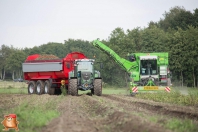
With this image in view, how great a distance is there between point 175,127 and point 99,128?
86.0 inches

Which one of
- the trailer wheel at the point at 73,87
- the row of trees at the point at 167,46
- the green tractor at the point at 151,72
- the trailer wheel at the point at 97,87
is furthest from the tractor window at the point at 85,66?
the row of trees at the point at 167,46

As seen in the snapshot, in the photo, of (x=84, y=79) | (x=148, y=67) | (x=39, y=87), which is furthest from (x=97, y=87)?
(x=39, y=87)

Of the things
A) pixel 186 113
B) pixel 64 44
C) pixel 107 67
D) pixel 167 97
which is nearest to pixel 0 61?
pixel 64 44

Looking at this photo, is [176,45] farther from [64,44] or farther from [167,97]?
[64,44]

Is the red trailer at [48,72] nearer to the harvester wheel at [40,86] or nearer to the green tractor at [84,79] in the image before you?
the harvester wheel at [40,86]

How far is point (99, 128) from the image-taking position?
39.1 ft

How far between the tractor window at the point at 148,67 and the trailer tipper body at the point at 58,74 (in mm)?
4074

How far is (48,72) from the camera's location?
3316 centimetres

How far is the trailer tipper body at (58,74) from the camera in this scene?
97.8 feet

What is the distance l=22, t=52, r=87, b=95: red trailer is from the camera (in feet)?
105

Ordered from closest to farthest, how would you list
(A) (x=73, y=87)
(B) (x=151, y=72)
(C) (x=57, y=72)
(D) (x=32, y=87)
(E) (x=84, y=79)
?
(A) (x=73, y=87), (E) (x=84, y=79), (C) (x=57, y=72), (B) (x=151, y=72), (D) (x=32, y=87)

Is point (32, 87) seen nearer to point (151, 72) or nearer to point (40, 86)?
point (40, 86)

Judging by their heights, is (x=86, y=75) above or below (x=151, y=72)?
below

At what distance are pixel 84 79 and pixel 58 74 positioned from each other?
10.9 feet
